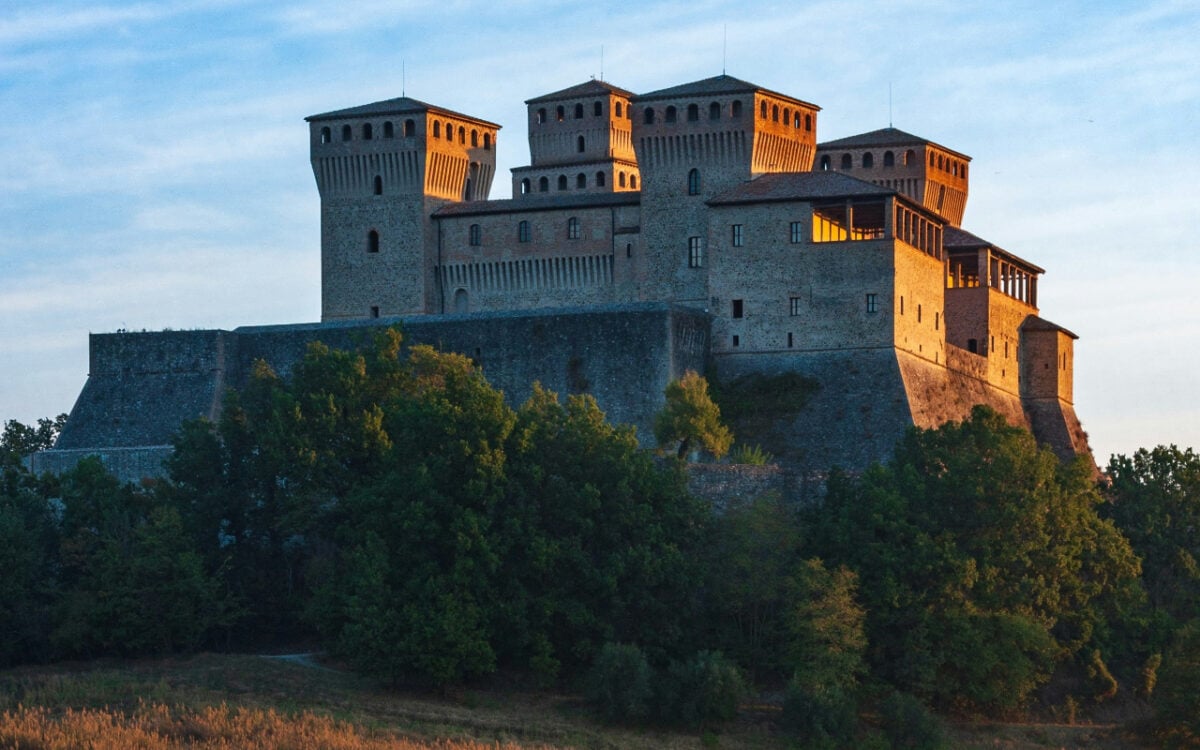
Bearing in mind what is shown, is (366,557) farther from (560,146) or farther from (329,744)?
(560,146)

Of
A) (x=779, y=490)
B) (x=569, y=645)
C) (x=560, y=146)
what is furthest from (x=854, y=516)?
(x=560, y=146)

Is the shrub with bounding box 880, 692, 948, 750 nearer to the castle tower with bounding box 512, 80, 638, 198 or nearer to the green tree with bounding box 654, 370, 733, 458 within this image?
the green tree with bounding box 654, 370, 733, 458

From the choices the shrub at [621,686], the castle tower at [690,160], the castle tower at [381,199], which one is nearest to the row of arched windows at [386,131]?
the castle tower at [381,199]

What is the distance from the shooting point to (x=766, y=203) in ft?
228

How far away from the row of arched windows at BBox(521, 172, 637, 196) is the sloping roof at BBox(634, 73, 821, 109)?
11.5 m

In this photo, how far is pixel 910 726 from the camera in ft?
176

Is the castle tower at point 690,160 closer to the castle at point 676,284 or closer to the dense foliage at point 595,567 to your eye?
the castle at point 676,284

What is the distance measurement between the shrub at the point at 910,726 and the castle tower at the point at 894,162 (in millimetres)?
31745

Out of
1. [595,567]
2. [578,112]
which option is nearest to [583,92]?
[578,112]

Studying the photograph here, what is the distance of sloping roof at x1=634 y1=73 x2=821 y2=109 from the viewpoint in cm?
7300

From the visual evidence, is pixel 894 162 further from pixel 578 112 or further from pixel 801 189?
pixel 801 189

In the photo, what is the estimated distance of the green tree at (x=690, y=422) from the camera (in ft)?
209

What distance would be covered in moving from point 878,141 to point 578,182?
34.4 ft

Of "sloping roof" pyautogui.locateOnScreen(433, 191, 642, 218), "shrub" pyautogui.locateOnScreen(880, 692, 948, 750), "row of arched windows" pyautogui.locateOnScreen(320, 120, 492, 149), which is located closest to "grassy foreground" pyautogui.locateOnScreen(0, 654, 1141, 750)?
"shrub" pyautogui.locateOnScreen(880, 692, 948, 750)
